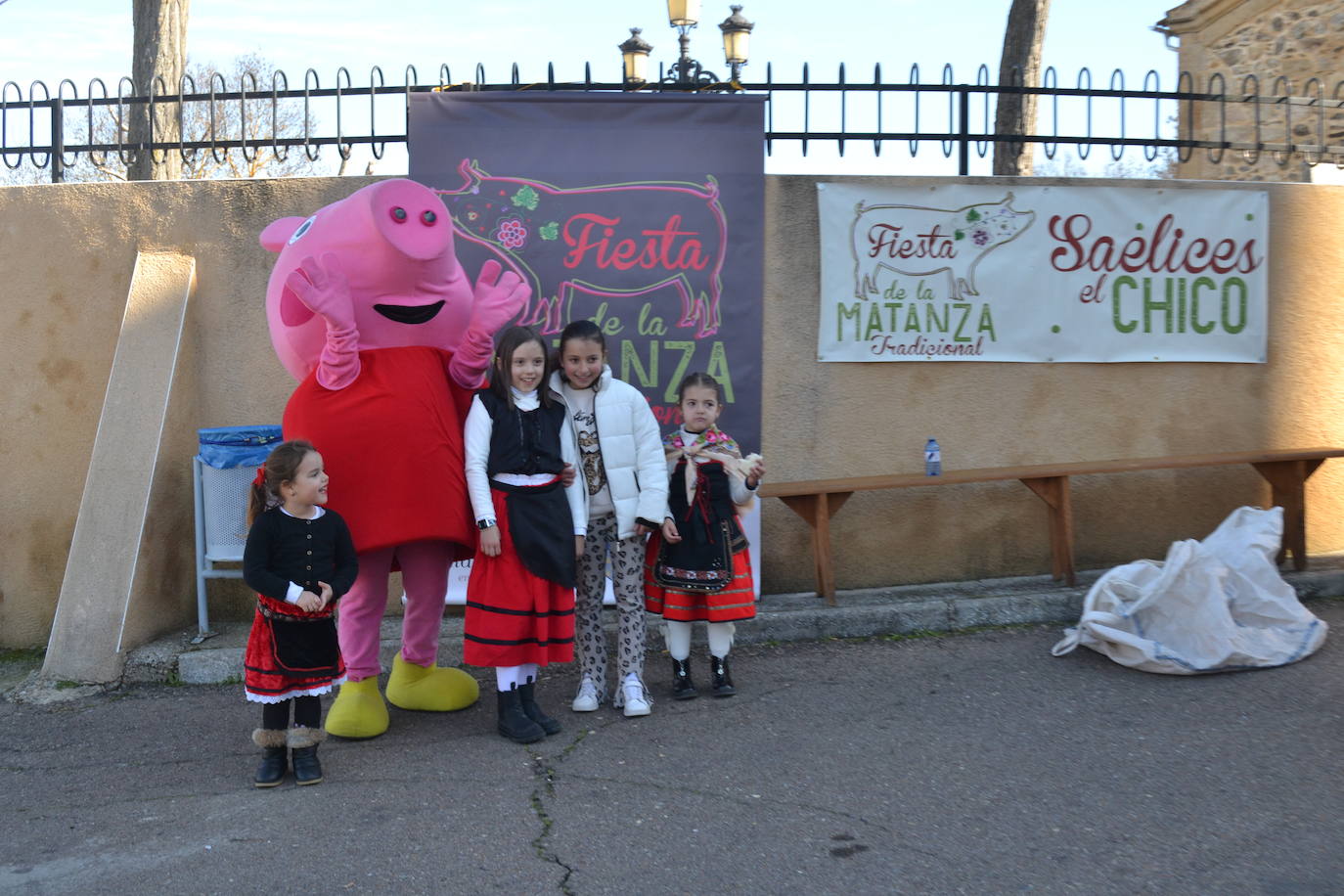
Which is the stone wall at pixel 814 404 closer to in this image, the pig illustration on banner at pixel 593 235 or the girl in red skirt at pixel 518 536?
the pig illustration on banner at pixel 593 235

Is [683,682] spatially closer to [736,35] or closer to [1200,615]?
[1200,615]

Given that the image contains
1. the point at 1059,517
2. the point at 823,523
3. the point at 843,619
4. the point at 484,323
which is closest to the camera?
the point at 484,323

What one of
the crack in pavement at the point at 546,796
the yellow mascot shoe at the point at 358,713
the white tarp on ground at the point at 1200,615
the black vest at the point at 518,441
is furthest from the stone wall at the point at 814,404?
the crack in pavement at the point at 546,796

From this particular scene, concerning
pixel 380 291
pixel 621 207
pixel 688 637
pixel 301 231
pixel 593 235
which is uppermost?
pixel 621 207

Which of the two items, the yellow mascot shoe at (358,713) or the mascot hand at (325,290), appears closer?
the mascot hand at (325,290)

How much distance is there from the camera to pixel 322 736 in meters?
4.20

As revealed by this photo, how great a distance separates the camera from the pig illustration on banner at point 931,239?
630 centimetres

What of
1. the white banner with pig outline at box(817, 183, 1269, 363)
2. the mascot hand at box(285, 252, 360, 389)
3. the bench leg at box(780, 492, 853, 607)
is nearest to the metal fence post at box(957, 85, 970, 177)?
the white banner with pig outline at box(817, 183, 1269, 363)

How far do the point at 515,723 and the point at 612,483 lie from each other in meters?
0.98

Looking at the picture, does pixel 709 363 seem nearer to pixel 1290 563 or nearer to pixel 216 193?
pixel 216 193

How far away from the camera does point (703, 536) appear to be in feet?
16.0

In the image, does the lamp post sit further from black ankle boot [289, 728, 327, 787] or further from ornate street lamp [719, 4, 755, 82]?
black ankle boot [289, 728, 327, 787]

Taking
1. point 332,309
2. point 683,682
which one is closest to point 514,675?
point 683,682

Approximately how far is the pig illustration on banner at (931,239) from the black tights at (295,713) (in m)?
3.51
